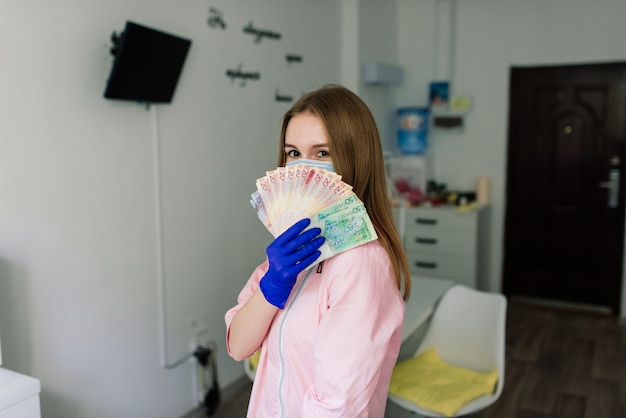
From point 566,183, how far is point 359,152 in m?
3.97

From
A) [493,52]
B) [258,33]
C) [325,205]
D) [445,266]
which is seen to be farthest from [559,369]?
[325,205]

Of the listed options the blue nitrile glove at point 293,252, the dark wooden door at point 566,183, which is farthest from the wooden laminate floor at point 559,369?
Result: the blue nitrile glove at point 293,252

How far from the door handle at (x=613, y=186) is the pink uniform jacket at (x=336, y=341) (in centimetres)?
394

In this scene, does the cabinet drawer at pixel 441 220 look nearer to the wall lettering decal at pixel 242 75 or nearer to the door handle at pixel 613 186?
the door handle at pixel 613 186

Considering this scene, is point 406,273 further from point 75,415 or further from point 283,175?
point 75,415

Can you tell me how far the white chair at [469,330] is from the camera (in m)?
2.14

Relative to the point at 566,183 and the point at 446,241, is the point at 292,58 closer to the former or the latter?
the point at 446,241

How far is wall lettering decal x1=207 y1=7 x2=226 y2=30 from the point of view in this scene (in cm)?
291

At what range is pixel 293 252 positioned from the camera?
111cm

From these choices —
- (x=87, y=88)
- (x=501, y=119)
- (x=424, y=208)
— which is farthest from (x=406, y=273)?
(x=501, y=119)

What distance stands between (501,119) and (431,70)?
748mm

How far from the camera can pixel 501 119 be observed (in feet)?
15.5

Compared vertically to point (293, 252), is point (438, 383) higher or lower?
lower

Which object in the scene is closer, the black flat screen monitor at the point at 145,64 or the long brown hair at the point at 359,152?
the long brown hair at the point at 359,152
